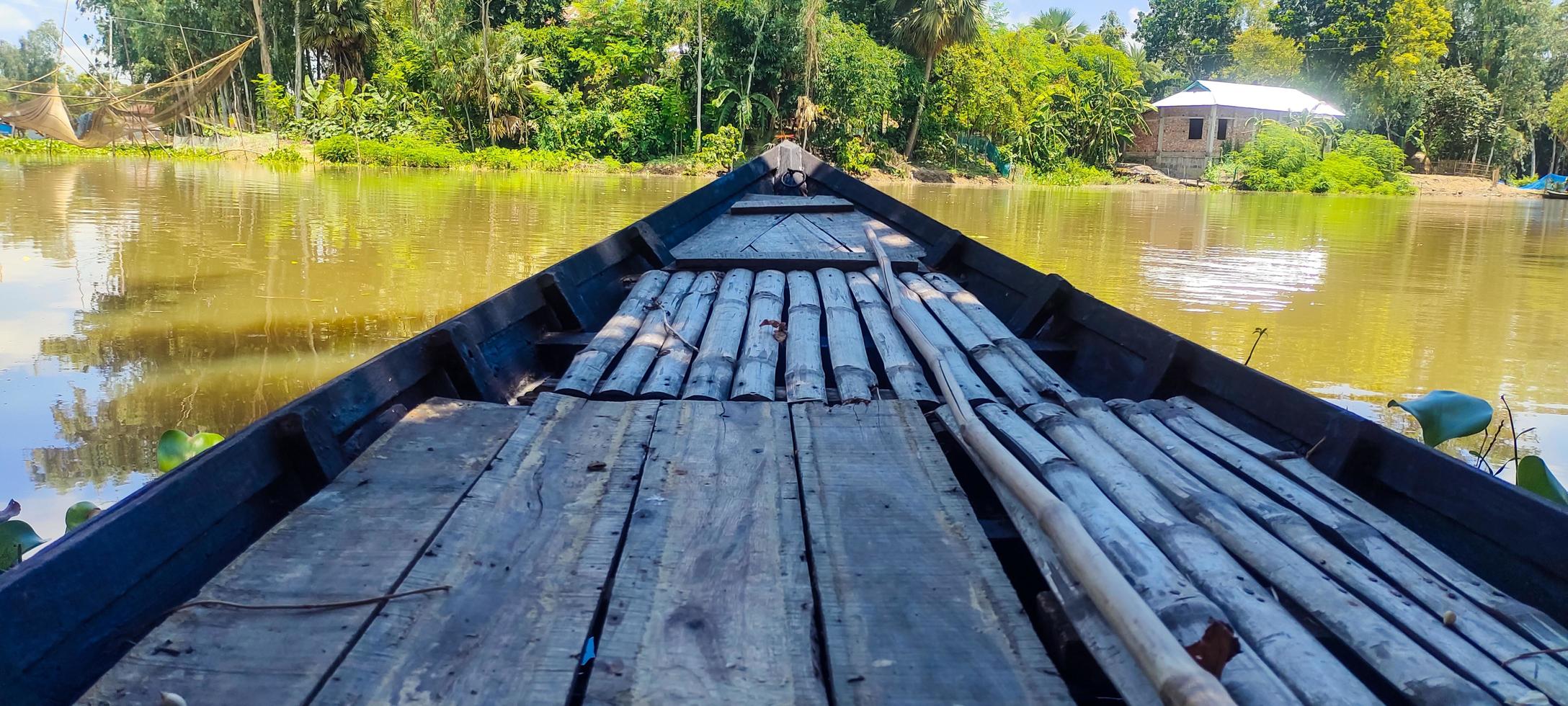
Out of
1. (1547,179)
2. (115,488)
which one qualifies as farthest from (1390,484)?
(1547,179)

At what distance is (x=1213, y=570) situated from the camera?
62.5 inches

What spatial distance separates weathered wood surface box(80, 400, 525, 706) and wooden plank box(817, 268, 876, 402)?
3.19 feet

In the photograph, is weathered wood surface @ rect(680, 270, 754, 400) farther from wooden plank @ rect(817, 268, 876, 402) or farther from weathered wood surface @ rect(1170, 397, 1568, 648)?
weathered wood surface @ rect(1170, 397, 1568, 648)

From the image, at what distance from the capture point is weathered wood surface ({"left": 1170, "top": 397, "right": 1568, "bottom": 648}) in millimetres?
1480

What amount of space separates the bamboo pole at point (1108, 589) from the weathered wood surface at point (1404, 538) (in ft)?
1.99

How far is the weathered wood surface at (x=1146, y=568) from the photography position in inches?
50.0

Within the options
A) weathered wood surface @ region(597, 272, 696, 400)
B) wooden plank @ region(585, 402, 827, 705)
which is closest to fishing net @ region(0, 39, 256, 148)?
weathered wood surface @ region(597, 272, 696, 400)

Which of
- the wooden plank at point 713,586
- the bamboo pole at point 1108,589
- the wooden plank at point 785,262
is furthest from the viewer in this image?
the wooden plank at point 785,262

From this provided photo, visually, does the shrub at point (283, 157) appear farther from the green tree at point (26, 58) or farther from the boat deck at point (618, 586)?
the green tree at point (26, 58)

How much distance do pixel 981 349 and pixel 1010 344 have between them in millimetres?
116

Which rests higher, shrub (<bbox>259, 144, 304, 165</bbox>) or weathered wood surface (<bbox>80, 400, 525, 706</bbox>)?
shrub (<bbox>259, 144, 304, 165</bbox>)

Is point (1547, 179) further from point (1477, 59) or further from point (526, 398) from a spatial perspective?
point (526, 398)

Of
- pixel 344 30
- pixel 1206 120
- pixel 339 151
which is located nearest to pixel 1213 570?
pixel 339 151

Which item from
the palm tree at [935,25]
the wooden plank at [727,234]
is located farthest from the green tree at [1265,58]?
the wooden plank at [727,234]
